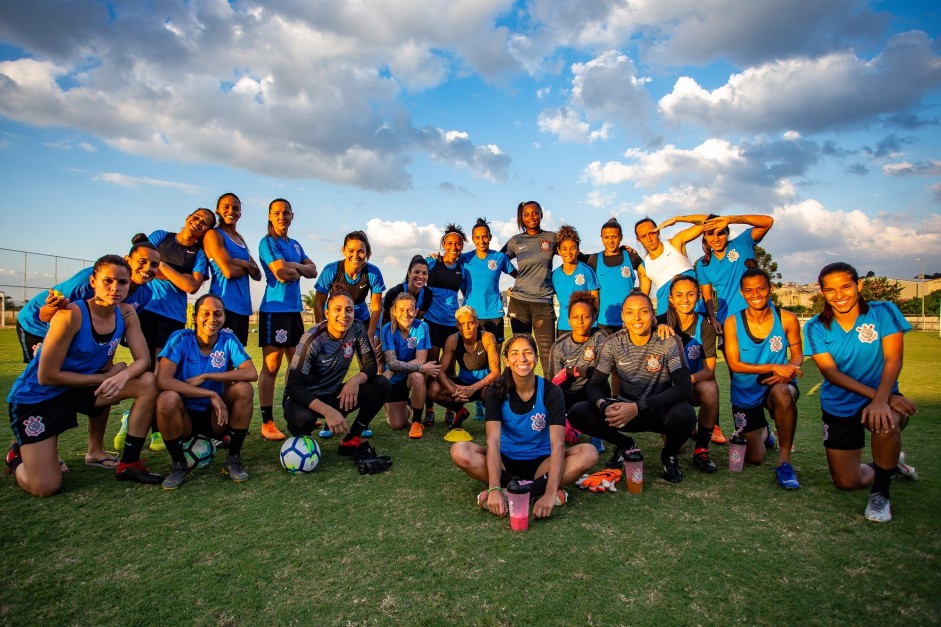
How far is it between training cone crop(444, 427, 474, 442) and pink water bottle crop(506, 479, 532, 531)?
7.22ft

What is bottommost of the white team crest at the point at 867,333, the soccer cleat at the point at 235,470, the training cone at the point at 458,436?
the training cone at the point at 458,436

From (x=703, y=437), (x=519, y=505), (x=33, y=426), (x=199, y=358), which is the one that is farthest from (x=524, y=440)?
(x=33, y=426)

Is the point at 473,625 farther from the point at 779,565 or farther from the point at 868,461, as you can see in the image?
the point at 868,461

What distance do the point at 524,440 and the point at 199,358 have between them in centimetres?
272

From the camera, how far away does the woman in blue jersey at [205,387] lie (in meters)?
3.96

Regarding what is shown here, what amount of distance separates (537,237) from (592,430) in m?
2.93

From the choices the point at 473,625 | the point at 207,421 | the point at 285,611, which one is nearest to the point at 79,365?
the point at 207,421

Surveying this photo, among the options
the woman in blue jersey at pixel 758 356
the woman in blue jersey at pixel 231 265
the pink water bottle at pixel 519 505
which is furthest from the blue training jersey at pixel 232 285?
the woman in blue jersey at pixel 758 356

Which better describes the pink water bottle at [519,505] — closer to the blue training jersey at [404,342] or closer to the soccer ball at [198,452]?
the soccer ball at [198,452]

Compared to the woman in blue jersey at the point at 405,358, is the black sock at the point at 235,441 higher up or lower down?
lower down

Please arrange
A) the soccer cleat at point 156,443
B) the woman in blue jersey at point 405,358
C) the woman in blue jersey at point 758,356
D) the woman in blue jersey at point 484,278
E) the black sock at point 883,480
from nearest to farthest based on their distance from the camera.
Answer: the black sock at point 883,480 → the woman in blue jersey at point 758,356 → the soccer cleat at point 156,443 → the woman in blue jersey at point 405,358 → the woman in blue jersey at point 484,278

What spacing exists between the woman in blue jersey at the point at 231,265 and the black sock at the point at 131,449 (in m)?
1.51

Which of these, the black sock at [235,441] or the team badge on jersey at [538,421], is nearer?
the team badge on jersey at [538,421]

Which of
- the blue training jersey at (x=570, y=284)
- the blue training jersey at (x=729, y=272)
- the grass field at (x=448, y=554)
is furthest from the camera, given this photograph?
the blue training jersey at (x=570, y=284)
